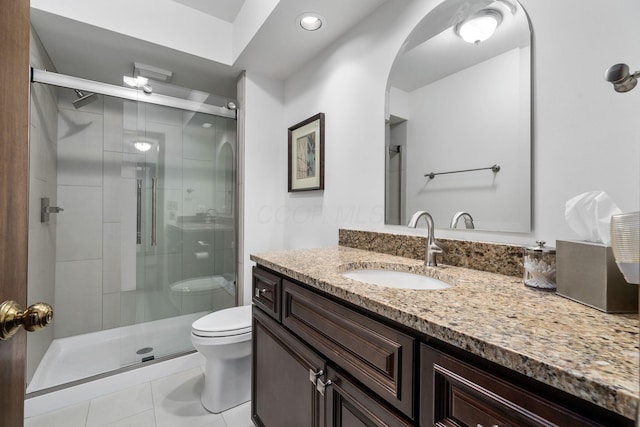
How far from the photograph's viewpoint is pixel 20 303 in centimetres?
57

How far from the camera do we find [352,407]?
759 mm

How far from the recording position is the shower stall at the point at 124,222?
1898 mm

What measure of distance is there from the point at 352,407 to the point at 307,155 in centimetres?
157

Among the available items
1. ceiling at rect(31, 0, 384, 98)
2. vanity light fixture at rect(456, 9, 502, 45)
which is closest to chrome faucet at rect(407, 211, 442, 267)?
vanity light fixture at rect(456, 9, 502, 45)

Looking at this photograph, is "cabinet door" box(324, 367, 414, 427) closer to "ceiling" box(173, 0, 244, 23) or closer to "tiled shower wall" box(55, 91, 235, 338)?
"tiled shower wall" box(55, 91, 235, 338)

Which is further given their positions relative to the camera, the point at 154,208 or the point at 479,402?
the point at 154,208

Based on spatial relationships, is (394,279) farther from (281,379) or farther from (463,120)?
(463,120)

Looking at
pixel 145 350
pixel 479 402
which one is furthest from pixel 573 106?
pixel 145 350

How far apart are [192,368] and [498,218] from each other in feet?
7.03

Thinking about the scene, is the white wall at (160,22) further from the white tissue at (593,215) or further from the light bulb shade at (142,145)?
the white tissue at (593,215)

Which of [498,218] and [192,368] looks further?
[192,368]

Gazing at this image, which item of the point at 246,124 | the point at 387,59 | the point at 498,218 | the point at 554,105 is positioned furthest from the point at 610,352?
the point at 246,124

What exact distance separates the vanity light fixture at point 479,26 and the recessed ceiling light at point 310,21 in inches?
31.0

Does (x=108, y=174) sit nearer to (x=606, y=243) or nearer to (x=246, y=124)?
(x=246, y=124)
